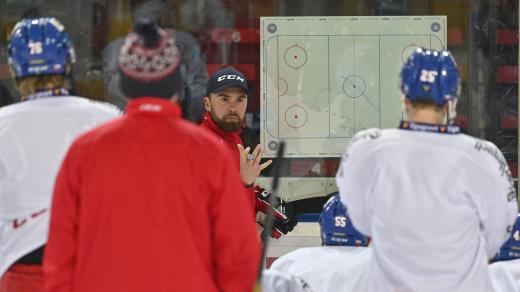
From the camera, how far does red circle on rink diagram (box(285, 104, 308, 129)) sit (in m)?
5.38

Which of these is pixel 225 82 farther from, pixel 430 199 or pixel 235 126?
pixel 430 199

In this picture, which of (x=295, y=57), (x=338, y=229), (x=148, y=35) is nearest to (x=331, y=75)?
(x=295, y=57)

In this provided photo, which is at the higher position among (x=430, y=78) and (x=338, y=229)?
(x=430, y=78)

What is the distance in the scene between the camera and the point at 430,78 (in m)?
Result: 2.68

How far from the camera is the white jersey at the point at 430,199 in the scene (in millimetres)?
2635

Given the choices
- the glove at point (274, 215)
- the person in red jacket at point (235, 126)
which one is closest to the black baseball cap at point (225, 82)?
the person in red jacket at point (235, 126)

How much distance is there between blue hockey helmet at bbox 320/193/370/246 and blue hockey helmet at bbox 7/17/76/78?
95 centimetres

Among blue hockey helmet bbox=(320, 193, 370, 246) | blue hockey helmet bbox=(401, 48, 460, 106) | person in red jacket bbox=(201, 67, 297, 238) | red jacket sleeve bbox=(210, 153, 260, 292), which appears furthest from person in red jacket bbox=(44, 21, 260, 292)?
person in red jacket bbox=(201, 67, 297, 238)

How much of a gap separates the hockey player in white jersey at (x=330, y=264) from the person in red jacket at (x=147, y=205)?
742 mm

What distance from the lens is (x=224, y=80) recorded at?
14.1 ft

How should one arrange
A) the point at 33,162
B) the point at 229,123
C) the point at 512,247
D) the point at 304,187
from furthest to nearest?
the point at 304,187, the point at 229,123, the point at 512,247, the point at 33,162

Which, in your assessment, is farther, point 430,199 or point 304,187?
point 304,187

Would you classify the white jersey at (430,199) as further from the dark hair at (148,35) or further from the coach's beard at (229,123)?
the coach's beard at (229,123)

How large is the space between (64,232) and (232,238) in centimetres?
38
